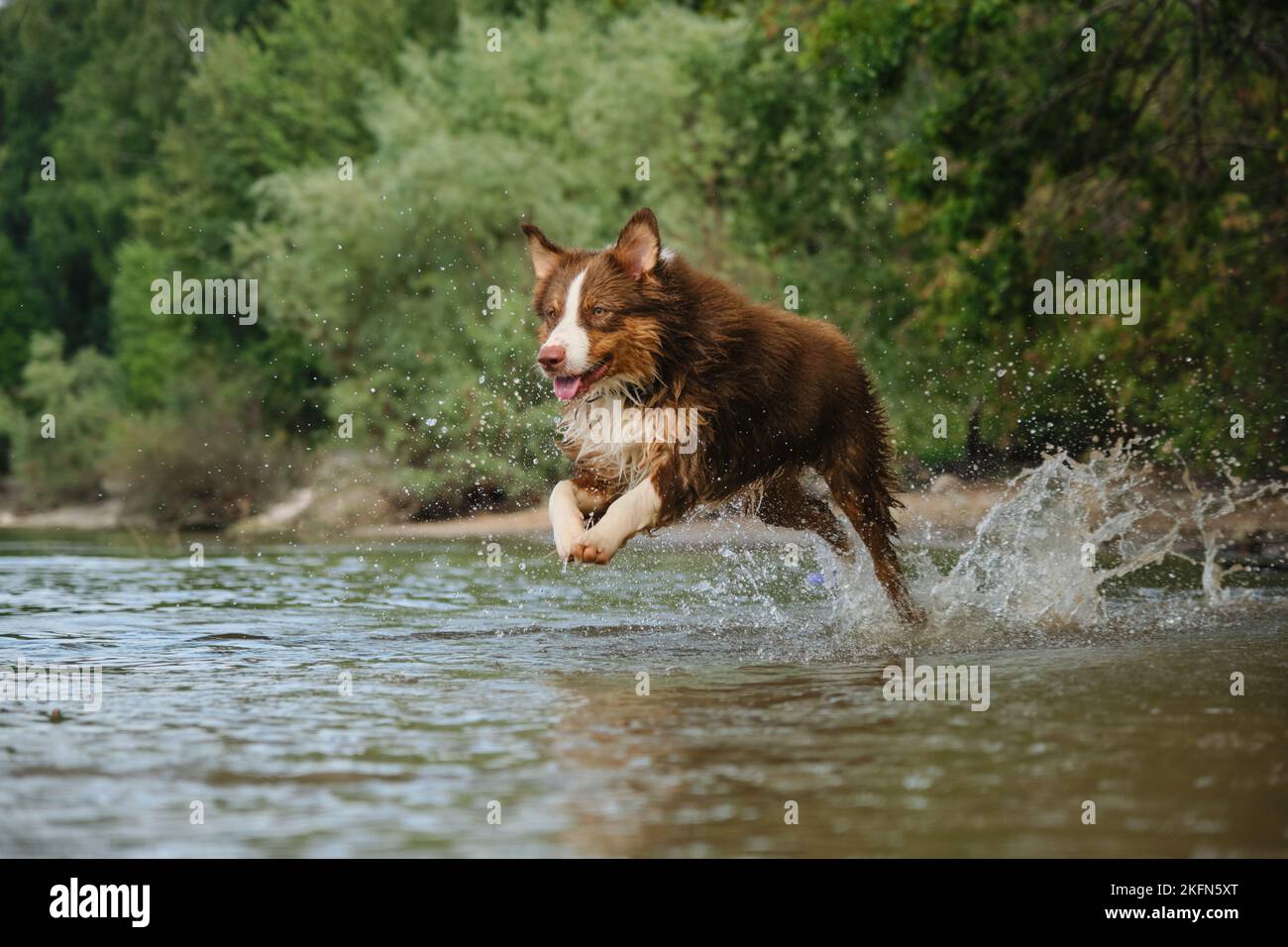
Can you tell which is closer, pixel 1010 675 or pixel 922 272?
pixel 1010 675

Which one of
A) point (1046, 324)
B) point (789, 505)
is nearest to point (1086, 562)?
point (789, 505)

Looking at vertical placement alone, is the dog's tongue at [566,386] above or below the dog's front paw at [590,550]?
above

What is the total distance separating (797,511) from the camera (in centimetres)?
1112

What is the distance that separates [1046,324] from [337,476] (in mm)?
14769

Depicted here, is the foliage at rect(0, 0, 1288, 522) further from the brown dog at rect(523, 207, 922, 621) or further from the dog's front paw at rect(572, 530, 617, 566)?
the dog's front paw at rect(572, 530, 617, 566)

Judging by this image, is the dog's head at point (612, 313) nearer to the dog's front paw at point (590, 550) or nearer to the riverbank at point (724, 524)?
the dog's front paw at point (590, 550)

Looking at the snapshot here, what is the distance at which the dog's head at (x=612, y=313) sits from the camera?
30.6 feet

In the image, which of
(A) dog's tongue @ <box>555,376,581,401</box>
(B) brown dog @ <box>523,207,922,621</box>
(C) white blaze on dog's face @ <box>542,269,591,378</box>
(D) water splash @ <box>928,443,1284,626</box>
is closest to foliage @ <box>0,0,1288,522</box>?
A: (D) water splash @ <box>928,443,1284,626</box>

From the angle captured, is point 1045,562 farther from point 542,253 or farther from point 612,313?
point 542,253

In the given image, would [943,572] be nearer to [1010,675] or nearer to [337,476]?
[1010,675]

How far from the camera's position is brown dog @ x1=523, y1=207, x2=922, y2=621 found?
9375 millimetres

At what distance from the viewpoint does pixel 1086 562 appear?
11.6 meters

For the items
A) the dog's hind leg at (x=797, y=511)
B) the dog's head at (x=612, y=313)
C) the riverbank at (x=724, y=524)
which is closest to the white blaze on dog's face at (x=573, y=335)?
the dog's head at (x=612, y=313)
